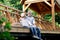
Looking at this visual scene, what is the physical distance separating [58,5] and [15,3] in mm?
9024

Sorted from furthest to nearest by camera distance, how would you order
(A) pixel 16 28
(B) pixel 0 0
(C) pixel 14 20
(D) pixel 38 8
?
(B) pixel 0 0
(D) pixel 38 8
(C) pixel 14 20
(A) pixel 16 28

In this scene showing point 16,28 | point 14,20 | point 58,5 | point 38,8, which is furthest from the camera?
point 38,8

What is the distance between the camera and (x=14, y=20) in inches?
324

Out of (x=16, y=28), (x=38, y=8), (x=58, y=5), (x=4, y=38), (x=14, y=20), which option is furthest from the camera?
(x=38, y=8)

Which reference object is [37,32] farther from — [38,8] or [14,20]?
[38,8]

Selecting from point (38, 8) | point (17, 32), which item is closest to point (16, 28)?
point (17, 32)

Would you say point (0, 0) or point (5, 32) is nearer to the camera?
point (5, 32)

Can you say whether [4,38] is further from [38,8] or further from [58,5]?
[38,8]

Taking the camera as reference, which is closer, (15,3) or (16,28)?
(16,28)

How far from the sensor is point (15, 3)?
2300cm

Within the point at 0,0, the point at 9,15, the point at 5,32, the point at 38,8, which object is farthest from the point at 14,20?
the point at 0,0

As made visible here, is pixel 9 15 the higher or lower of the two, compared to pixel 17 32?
higher

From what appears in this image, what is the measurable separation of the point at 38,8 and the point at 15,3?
286 inches

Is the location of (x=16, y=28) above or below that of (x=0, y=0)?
below
